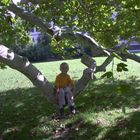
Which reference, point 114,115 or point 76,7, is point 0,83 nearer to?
point 76,7

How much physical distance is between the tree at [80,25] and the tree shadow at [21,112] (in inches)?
35.9

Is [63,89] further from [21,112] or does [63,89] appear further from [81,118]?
[21,112]

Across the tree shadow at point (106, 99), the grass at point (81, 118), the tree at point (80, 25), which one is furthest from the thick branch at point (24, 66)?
the tree shadow at point (106, 99)

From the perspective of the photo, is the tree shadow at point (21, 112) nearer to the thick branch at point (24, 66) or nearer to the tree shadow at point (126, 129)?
the thick branch at point (24, 66)

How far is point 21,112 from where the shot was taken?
10.7 metres

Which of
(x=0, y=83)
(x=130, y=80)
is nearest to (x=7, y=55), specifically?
(x=130, y=80)

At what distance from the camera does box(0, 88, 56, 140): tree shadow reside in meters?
9.06

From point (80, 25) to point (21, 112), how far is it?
2.91m

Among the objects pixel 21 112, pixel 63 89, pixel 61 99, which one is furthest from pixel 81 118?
pixel 21 112

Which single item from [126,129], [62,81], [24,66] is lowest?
[126,129]

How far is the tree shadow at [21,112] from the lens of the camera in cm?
906

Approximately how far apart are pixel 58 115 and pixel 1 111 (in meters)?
2.03

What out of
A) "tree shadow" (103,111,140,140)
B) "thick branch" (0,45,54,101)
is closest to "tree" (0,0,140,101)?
"thick branch" (0,45,54,101)

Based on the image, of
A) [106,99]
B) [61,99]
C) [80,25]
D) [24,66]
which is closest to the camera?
[24,66]
